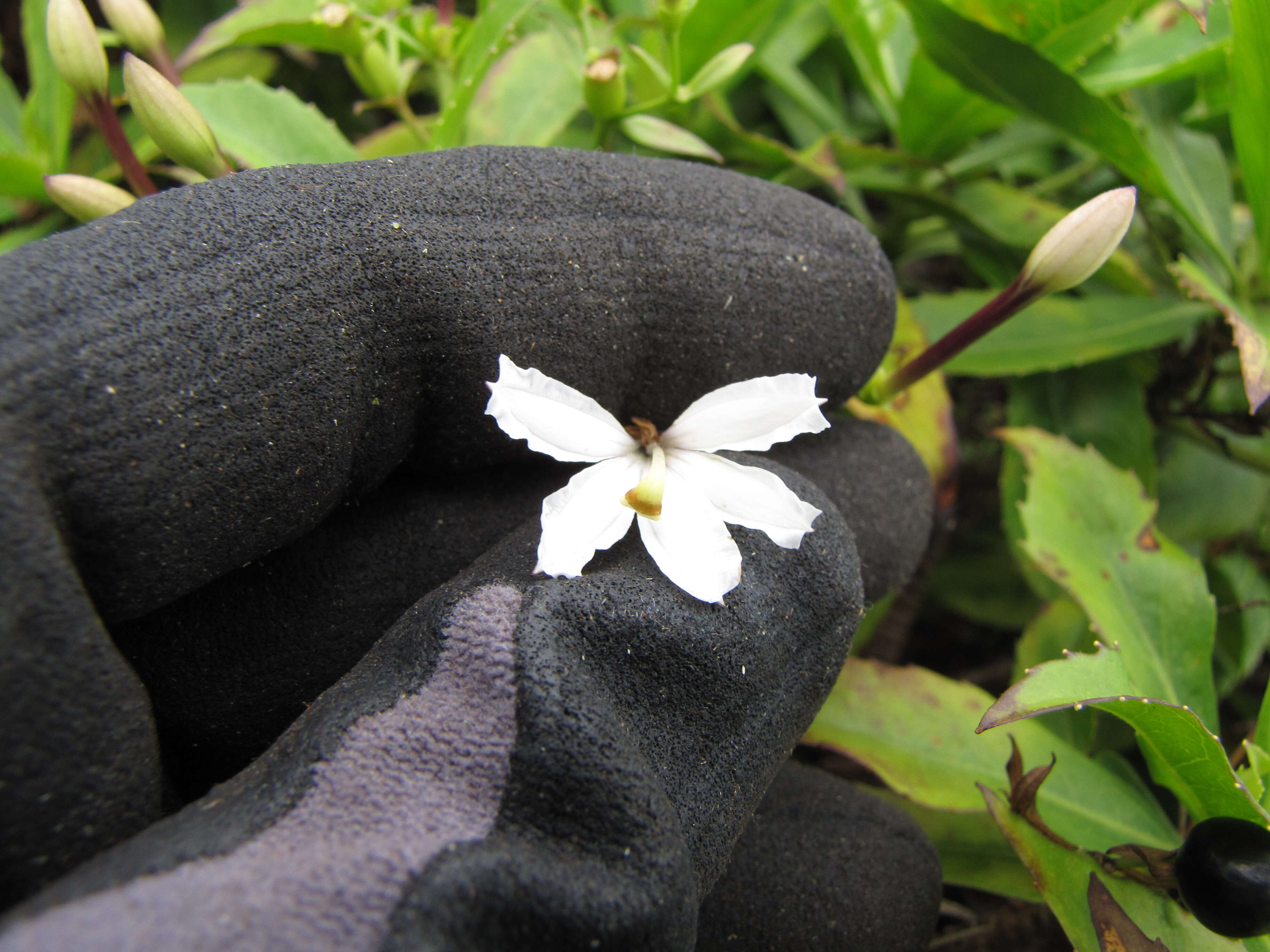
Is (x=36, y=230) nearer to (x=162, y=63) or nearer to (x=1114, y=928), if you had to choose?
(x=162, y=63)

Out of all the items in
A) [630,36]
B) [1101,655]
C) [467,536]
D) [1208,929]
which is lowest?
[1208,929]

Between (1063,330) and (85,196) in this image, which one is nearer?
(85,196)

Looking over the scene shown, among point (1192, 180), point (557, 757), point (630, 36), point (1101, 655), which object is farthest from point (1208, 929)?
point (630, 36)

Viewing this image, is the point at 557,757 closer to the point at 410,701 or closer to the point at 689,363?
the point at 410,701

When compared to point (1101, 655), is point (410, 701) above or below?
above

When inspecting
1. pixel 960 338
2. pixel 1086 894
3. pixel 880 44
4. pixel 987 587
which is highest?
pixel 880 44

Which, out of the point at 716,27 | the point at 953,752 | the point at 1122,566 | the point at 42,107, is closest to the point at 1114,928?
the point at 953,752

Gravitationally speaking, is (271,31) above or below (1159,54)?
above
